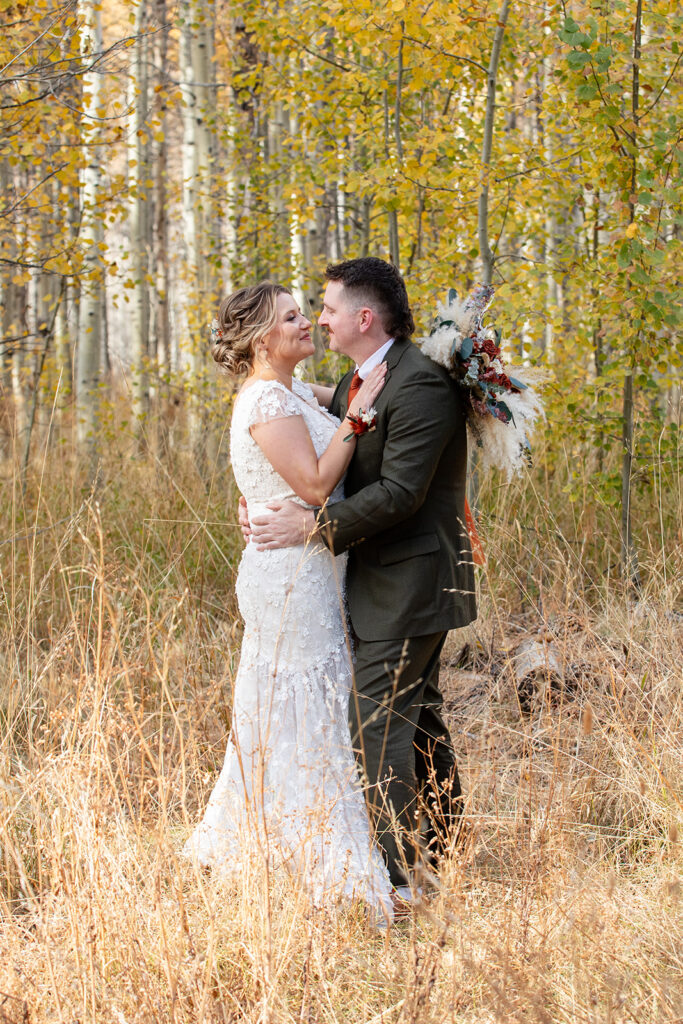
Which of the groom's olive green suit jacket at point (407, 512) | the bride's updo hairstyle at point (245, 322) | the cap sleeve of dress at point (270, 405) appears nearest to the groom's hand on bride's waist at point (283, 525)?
the groom's olive green suit jacket at point (407, 512)

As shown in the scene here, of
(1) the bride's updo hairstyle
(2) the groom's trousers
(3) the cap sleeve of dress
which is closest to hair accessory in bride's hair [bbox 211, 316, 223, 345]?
(1) the bride's updo hairstyle

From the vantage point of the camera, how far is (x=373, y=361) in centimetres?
312

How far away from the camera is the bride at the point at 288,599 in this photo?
303cm

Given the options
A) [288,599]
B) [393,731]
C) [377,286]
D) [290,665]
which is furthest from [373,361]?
[393,731]

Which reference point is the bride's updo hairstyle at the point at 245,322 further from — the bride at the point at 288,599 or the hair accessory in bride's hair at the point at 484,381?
the hair accessory in bride's hair at the point at 484,381

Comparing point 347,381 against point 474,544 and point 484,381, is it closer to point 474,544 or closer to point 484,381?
point 484,381

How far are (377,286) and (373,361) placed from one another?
0.76 ft

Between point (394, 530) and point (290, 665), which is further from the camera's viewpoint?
point (290, 665)

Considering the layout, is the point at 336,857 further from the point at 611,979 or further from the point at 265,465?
the point at 265,465

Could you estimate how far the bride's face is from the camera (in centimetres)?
317

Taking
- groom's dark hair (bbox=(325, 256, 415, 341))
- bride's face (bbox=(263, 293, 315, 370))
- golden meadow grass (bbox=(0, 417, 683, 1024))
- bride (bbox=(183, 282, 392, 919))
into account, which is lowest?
golden meadow grass (bbox=(0, 417, 683, 1024))

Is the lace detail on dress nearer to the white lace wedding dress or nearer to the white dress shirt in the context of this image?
the white lace wedding dress

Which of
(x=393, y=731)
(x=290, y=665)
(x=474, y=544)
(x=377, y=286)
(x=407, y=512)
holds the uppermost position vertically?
(x=377, y=286)

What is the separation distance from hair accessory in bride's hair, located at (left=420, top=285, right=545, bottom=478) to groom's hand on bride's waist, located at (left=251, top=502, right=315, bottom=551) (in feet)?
2.01
